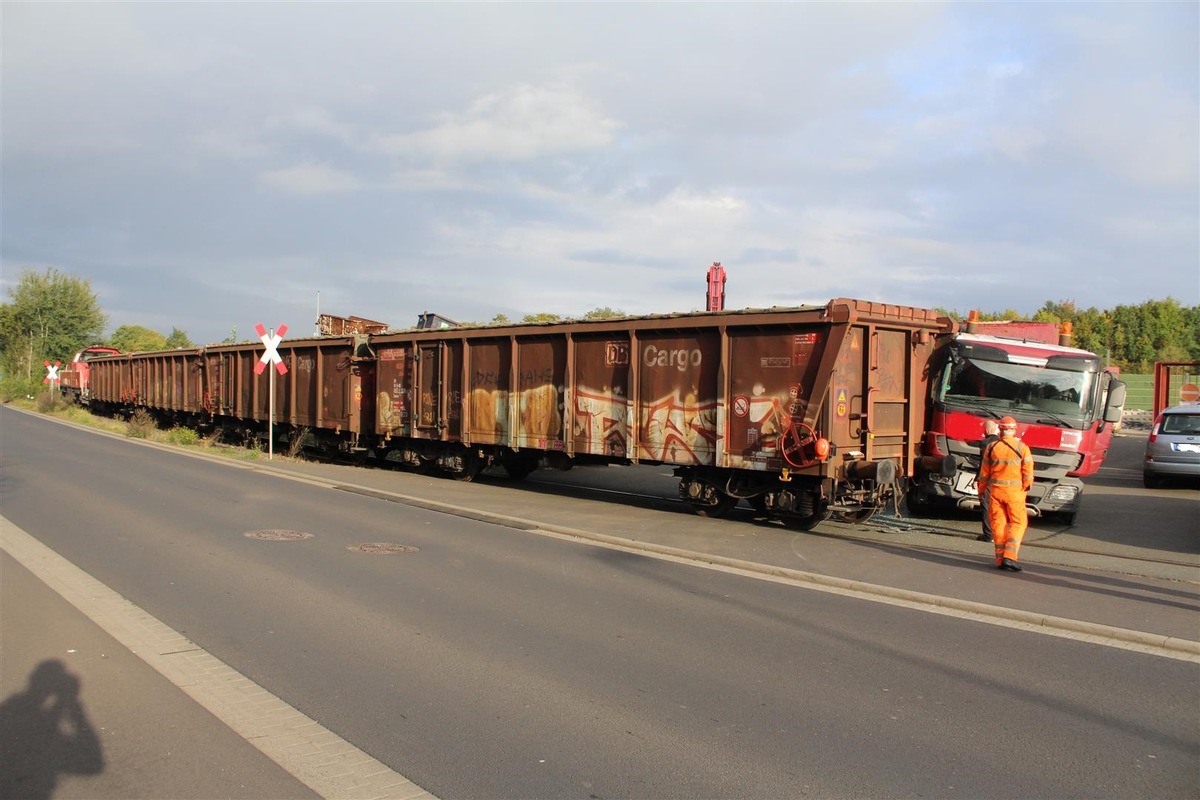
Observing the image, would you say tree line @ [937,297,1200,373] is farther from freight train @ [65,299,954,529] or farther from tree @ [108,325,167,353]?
tree @ [108,325,167,353]

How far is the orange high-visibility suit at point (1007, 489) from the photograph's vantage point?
8.71 m

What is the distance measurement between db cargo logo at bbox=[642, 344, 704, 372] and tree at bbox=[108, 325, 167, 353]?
122524 mm

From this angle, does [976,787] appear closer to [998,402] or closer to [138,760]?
[138,760]

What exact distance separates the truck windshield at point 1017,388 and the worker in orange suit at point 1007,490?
9.72 feet

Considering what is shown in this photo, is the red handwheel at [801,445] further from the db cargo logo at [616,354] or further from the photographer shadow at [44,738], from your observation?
the photographer shadow at [44,738]

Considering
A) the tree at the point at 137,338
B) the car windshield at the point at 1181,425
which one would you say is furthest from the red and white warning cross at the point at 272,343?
the tree at the point at 137,338

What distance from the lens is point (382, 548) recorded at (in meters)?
9.55

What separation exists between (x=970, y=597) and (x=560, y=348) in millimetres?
8307

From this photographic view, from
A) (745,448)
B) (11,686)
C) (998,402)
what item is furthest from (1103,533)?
(11,686)

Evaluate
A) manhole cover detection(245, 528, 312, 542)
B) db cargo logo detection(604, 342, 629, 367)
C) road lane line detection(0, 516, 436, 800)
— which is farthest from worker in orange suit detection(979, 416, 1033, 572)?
manhole cover detection(245, 528, 312, 542)

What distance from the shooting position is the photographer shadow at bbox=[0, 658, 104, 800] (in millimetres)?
3924

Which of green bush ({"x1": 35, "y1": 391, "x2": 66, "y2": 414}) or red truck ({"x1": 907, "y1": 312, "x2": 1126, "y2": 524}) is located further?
green bush ({"x1": 35, "y1": 391, "x2": 66, "y2": 414})

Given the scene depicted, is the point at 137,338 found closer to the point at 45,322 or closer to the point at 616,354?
the point at 45,322

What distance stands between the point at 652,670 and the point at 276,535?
623 cm
